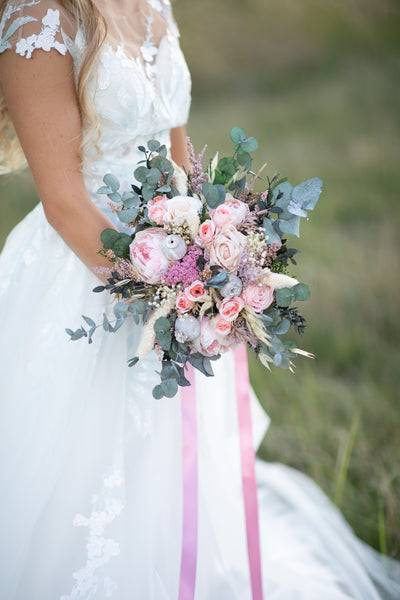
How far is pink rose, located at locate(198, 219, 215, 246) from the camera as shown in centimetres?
104

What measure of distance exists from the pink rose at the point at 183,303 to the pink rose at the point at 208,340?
52 millimetres

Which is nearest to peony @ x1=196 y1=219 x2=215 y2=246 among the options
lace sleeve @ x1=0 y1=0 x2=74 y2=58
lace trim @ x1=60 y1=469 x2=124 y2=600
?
lace sleeve @ x1=0 y1=0 x2=74 y2=58

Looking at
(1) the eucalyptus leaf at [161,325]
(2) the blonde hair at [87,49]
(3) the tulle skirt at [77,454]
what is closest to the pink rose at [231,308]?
(1) the eucalyptus leaf at [161,325]

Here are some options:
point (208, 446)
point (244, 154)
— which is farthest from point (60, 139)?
point (208, 446)

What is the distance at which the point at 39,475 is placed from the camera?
1327 millimetres

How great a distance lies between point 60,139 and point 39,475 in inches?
33.8

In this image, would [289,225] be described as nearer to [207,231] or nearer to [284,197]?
[284,197]

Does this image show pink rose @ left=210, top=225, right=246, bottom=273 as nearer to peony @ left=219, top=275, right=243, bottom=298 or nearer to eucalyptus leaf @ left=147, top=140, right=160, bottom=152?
peony @ left=219, top=275, right=243, bottom=298

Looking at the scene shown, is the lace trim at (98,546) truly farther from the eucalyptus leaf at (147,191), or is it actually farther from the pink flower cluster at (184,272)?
the eucalyptus leaf at (147,191)

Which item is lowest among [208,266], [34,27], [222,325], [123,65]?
[222,325]

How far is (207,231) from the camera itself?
1043 mm

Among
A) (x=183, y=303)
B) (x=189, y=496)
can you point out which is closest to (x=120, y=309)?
(x=183, y=303)

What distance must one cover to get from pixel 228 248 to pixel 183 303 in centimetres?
14

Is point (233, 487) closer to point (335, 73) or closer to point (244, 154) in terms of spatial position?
point (244, 154)
